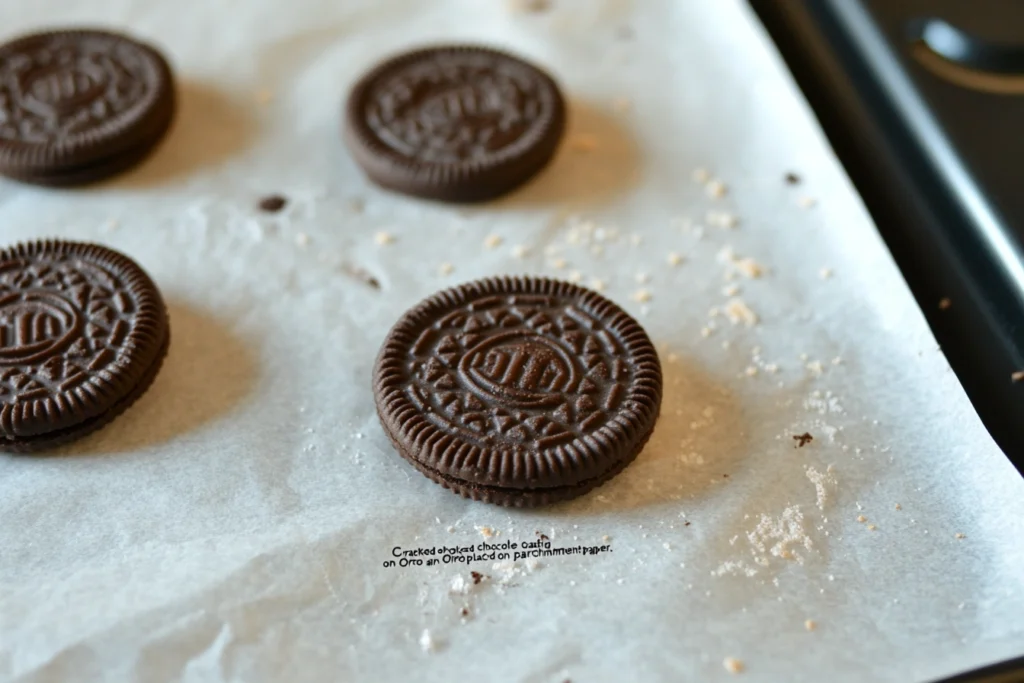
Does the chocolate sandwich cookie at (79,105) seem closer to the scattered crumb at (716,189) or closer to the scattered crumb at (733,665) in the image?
the scattered crumb at (716,189)

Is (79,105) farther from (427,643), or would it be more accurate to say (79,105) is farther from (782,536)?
(782,536)

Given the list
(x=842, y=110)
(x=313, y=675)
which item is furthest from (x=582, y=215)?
(x=313, y=675)

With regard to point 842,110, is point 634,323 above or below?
below

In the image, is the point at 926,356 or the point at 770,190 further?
the point at 770,190

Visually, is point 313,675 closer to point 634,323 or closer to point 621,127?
point 634,323

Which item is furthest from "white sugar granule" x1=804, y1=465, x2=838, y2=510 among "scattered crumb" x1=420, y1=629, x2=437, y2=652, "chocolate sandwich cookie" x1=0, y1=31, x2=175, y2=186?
"chocolate sandwich cookie" x1=0, y1=31, x2=175, y2=186

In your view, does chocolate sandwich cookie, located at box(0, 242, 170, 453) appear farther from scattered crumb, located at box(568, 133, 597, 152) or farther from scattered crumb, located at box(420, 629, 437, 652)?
scattered crumb, located at box(568, 133, 597, 152)
